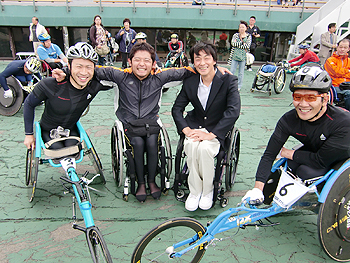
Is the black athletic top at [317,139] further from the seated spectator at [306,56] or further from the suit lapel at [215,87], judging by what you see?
the seated spectator at [306,56]

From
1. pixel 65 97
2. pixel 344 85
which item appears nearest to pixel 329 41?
pixel 344 85

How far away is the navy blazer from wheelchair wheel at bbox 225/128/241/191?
0.44ft

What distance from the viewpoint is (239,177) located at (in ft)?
12.3

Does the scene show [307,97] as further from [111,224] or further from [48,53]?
[48,53]

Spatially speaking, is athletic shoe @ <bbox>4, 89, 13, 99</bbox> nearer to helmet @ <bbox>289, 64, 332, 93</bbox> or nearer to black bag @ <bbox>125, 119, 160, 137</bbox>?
black bag @ <bbox>125, 119, 160, 137</bbox>

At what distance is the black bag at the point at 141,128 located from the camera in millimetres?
3137

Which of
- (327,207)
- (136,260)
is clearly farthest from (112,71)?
(327,207)

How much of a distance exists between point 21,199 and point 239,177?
2590 mm

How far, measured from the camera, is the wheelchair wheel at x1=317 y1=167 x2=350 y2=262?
88.7 inches

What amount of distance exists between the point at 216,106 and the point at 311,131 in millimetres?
1030

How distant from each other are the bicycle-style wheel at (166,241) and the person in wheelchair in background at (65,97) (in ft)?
4.59

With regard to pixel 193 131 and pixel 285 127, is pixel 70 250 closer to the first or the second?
pixel 193 131

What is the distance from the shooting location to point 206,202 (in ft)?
9.97

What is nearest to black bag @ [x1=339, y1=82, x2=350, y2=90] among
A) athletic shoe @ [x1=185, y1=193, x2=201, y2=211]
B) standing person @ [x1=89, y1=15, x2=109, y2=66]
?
athletic shoe @ [x1=185, y1=193, x2=201, y2=211]
